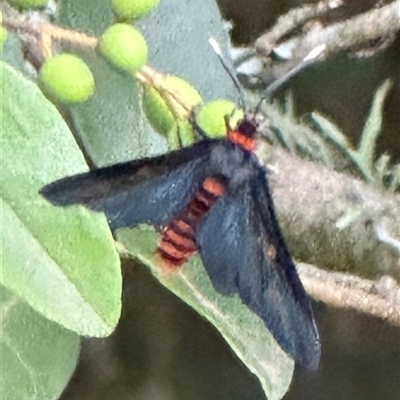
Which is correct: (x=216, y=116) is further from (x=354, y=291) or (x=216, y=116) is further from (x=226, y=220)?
(x=354, y=291)

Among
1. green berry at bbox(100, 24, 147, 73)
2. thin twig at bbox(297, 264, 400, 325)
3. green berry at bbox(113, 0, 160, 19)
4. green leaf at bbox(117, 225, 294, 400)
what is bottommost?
thin twig at bbox(297, 264, 400, 325)

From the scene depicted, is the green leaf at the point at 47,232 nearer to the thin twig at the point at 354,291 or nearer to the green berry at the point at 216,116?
the green berry at the point at 216,116

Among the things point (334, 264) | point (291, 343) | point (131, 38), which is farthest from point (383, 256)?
point (131, 38)

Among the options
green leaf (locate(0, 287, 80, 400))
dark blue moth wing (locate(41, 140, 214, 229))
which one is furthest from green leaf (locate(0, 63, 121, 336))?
green leaf (locate(0, 287, 80, 400))

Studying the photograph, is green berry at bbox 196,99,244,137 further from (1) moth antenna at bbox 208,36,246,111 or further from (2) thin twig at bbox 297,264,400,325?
(2) thin twig at bbox 297,264,400,325

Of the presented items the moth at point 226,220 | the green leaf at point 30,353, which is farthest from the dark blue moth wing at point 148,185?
the green leaf at point 30,353
